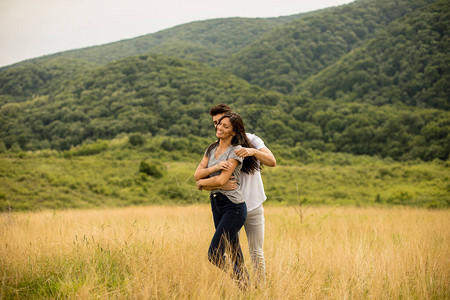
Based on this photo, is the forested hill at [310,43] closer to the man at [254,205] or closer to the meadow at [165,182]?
the meadow at [165,182]

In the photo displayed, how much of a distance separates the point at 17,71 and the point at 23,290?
325 feet

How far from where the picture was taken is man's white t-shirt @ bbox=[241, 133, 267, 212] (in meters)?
3.36

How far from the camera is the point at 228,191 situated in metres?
3.18

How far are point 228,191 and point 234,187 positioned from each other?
0.06 metres

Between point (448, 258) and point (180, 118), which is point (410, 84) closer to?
point (180, 118)

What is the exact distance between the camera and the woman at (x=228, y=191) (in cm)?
312

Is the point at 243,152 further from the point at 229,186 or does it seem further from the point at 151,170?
the point at 151,170

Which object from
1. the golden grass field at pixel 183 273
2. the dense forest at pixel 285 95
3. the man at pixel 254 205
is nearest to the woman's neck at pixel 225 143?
the man at pixel 254 205

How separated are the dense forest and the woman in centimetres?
3597

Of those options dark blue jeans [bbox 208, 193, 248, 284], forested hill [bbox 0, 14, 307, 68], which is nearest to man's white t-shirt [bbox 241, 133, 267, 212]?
dark blue jeans [bbox 208, 193, 248, 284]

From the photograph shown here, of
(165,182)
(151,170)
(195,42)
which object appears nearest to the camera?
(165,182)

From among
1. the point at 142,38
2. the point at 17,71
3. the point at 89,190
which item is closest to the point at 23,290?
the point at 89,190

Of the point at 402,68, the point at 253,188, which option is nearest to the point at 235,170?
the point at 253,188

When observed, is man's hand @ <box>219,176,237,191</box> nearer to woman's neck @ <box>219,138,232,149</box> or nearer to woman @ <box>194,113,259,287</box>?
woman @ <box>194,113,259,287</box>
